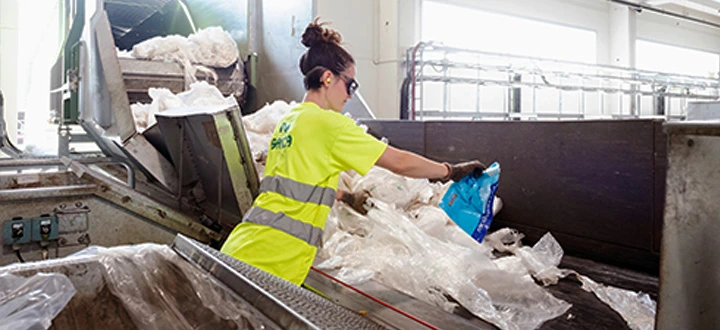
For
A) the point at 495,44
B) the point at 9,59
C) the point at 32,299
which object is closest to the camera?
the point at 32,299

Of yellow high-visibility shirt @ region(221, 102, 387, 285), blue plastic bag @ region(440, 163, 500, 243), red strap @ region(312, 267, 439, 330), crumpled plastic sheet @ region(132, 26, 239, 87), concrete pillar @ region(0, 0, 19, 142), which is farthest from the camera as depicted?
concrete pillar @ region(0, 0, 19, 142)

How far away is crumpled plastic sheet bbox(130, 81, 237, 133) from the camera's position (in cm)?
292

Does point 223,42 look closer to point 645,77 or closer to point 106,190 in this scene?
point 106,190

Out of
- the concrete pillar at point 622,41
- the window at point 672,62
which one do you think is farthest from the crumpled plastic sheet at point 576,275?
the window at point 672,62

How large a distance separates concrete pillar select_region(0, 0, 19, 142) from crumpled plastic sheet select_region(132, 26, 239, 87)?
4.74m

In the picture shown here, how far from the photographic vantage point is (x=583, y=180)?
2.02 m

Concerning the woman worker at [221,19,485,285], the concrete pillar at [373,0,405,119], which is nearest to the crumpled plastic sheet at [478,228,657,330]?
the woman worker at [221,19,485,285]

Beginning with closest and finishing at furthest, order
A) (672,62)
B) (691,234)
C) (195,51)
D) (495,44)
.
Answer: (691,234), (195,51), (495,44), (672,62)

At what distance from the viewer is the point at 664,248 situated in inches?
26.0

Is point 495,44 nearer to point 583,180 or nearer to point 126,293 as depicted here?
point 583,180

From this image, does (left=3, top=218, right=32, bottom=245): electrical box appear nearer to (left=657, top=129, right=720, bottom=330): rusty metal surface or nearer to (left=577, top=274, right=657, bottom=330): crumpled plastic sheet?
(left=577, top=274, right=657, bottom=330): crumpled plastic sheet

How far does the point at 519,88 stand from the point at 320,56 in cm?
495

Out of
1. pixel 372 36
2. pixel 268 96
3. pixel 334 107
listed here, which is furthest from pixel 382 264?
pixel 372 36

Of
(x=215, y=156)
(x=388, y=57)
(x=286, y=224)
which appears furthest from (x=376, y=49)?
(x=286, y=224)
